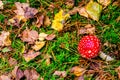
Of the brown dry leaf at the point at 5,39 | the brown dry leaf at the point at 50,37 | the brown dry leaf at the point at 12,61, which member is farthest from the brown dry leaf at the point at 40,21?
the brown dry leaf at the point at 12,61

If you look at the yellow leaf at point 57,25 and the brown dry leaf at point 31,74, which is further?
the yellow leaf at point 57,25

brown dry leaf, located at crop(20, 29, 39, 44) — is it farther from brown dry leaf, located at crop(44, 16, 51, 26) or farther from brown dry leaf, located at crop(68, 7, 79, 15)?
brown dry leaf, located at crop(68, 7, 79, 15)

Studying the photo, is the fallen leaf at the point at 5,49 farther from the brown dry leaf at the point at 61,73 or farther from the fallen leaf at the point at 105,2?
the fallen leaf at the point at 105,2

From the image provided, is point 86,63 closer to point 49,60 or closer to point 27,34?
point 49,60

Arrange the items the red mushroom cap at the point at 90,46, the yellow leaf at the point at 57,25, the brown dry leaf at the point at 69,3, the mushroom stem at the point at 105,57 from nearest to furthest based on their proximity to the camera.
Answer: the red mushroom cap at the point at 90,46, the mushroom stem at the point at 105,57, the yellow leaf at the point at 57,25, the brown dry leaf at the point at 69,3

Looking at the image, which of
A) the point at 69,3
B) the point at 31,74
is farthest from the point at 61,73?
the point at 69,3

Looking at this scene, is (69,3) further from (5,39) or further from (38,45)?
(5,39)
